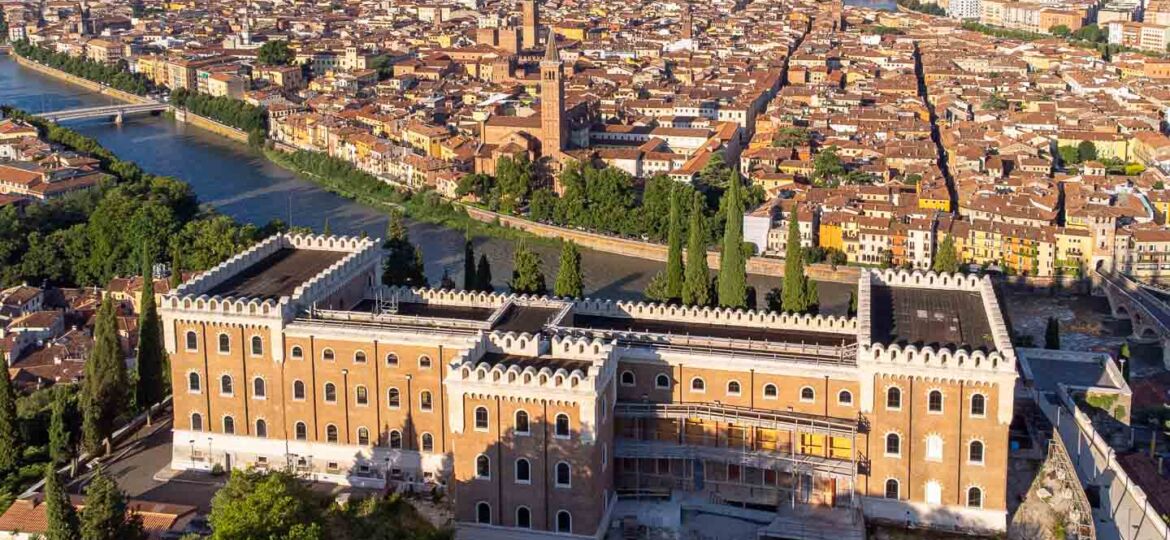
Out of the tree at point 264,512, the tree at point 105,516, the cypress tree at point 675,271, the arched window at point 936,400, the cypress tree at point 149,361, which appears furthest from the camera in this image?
the cypress tree at point 675,271

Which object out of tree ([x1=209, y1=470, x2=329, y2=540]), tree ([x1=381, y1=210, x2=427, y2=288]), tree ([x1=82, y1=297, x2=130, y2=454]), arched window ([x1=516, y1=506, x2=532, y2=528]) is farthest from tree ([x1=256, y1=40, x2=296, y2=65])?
tree ([x1=209, y1=470, x2=329, y2=540])

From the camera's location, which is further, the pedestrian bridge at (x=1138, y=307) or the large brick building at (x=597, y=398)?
the pedestrian bridge at (x=1138, y=307)

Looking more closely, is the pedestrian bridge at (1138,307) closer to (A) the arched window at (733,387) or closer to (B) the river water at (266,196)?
(B) the river water at (266,196)

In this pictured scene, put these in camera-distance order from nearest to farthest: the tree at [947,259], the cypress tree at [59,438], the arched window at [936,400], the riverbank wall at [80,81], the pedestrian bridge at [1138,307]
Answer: the arched window at [936,400] → the cypress tree at [59,438] → the pedestrian bridge at [1138,307] → the tree at [947,259] → the riverbank wall at [80,81]

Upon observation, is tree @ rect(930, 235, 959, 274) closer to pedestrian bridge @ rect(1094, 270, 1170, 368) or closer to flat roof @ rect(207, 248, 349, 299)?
pedestrian bridge @ rect(1094, 270, 1170, 368)

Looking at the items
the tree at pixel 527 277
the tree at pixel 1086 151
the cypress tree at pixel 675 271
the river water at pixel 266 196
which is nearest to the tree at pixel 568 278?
the tree at pixel 527 277

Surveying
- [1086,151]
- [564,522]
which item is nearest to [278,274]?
[564,522]

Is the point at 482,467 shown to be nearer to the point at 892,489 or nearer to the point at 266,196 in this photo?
the point at 892,489
